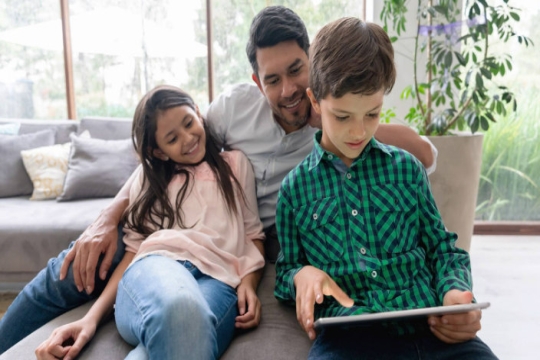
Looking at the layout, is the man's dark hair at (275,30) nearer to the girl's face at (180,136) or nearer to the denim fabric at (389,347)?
the girl's face at (180,136)

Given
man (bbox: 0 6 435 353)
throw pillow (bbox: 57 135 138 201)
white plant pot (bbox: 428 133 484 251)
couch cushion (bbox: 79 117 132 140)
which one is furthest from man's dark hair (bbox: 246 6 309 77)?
couch cushion (bbox: 79 117 132 140)

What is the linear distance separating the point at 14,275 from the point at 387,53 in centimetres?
204

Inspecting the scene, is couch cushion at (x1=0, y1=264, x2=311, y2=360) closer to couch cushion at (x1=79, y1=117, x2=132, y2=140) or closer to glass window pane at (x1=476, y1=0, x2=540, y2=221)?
couch cushion at (x1=79, y1=117, x2=132, y2=140)

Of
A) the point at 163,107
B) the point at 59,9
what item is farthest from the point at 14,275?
the point at 59,9

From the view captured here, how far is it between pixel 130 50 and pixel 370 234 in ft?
10.1

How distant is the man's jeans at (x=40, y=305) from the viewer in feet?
4.22

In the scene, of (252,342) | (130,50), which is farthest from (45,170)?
(252,342)

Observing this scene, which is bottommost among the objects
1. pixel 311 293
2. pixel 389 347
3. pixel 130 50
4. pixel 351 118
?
pixel 389 347

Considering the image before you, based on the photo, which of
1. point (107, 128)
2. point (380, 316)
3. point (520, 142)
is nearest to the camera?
point (380, 316)

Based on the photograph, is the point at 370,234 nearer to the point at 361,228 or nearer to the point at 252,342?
Answer: the point at 361,228

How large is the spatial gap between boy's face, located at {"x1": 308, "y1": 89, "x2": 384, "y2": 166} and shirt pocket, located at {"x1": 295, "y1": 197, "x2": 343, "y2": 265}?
0.13m

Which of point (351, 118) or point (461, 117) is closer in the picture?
point (351, 118)

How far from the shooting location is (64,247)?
2184 mm

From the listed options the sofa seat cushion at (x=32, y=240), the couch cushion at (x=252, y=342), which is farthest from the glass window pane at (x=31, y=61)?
the couch cushion at (x=252, y=342)
